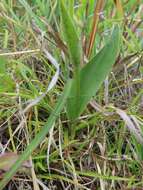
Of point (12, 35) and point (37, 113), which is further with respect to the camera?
point (12, 35)

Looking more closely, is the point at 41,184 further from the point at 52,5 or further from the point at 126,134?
the point at 52,5

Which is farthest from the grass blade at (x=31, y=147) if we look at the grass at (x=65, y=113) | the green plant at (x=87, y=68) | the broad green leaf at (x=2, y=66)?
the broad green leaf at (x=2, y=66)

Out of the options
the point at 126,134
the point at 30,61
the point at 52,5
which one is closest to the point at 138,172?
the point at 126,134

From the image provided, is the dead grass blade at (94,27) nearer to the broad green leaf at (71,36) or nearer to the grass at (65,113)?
the grass at (65,113)

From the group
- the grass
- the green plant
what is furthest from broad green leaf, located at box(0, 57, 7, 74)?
the green plant

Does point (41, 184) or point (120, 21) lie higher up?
point (120, 21)

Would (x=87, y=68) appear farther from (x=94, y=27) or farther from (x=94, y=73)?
(x=94, y=27)
